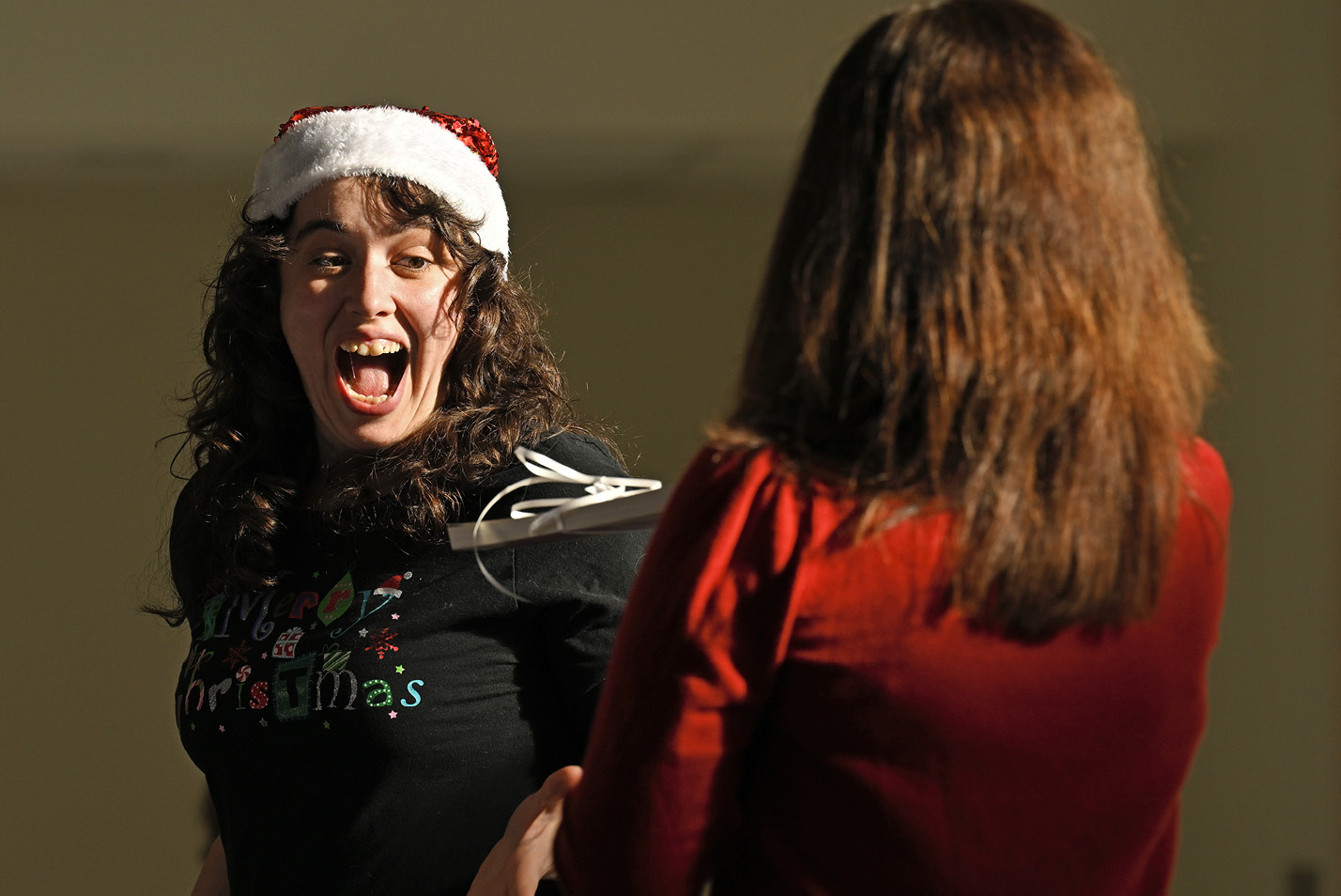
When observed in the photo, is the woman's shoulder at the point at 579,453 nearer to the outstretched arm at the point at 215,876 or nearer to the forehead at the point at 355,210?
the forehead at the point at 355,210

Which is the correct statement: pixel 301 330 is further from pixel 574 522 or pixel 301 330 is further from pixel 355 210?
pixel 574 522

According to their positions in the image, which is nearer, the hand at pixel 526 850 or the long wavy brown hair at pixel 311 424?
the hand at pixel 526 850

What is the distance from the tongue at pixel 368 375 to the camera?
1.35 metres

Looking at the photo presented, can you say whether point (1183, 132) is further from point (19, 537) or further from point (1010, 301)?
point (19, 537)

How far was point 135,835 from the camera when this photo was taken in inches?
127

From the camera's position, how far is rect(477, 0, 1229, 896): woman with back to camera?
0.66 metres

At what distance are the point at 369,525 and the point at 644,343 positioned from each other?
2088 millimetres

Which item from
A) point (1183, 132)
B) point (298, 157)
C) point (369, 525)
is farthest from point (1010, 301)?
point (1183, 132)

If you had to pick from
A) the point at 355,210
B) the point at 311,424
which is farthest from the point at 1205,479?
the point at 311,424

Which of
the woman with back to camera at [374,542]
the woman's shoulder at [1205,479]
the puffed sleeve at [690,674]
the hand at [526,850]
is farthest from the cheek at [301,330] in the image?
the woman's shoulder at [1205,479]

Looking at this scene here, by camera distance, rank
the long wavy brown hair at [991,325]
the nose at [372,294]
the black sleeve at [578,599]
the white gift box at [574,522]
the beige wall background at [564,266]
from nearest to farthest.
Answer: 1. the long wavy brown hair at [991,325]
2. the white gift box at [574,522]
3. the black sleeve at [578,599]
4. the nose at [372,294]
5. the beige wall background at [564,266]

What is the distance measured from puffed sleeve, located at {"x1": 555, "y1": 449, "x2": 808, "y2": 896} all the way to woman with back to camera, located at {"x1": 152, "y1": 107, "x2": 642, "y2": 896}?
47 cm

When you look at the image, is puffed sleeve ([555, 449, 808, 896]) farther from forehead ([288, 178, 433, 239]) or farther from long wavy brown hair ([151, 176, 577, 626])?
forehead ([288, 178, 433, 239])

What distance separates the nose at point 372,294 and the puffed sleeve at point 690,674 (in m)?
0.70
